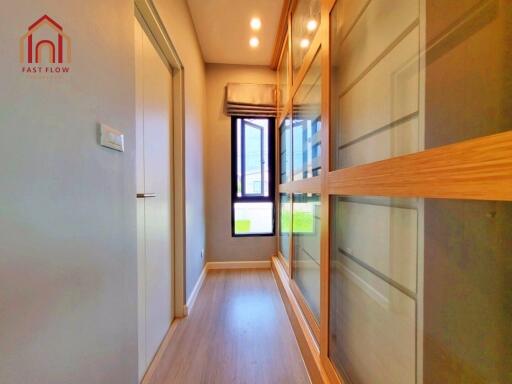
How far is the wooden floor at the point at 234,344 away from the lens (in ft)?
4.58

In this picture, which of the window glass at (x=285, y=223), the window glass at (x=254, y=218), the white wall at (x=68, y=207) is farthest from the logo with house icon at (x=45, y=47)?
the window glass at (x=254, y=218)

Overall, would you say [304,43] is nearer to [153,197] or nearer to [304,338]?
[153,197]

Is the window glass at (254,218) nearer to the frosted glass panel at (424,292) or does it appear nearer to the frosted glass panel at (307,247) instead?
the frosted glass panel at (307,247)

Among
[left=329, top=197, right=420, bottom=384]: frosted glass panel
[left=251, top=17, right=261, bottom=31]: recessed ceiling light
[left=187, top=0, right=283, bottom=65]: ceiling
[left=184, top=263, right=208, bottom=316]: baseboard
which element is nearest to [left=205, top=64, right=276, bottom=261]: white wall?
[left=187, top=0, right=283, bottom=65]: ceiling

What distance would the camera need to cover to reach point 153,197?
1.57 metres

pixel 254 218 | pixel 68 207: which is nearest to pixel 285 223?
pixel 254 218

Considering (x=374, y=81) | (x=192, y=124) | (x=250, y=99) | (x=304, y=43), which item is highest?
(x=250, y=99)

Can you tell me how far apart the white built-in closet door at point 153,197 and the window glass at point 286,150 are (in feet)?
4.02

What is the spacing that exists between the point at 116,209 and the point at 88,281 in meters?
0.27

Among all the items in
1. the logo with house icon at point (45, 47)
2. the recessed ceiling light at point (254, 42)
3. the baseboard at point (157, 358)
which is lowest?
the baseboard at point (157, 358)

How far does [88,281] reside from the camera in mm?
764

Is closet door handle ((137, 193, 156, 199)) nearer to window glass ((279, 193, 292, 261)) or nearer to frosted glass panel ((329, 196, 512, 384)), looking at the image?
frosted glass panel ((329, 196, 512, 384))

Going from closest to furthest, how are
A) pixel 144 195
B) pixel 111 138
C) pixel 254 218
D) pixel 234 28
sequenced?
pixel 111 138 < pixel 144 195 < pixel 234 28 < pixel 254 218

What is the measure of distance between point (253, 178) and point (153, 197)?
6.58 feet
